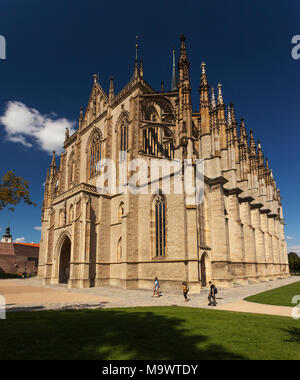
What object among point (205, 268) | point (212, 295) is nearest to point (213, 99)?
point (205, 268)

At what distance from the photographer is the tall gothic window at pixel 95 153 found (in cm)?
3340

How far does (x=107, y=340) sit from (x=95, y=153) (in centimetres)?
3001

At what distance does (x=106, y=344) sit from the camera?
5898mm

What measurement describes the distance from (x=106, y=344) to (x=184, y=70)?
26.1m

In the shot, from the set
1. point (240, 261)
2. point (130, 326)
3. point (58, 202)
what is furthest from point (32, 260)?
point (130, 326)

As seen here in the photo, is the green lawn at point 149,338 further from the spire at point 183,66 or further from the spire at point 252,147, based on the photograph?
the spire at point 252,147

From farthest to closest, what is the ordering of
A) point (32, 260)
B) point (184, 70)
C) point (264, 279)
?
point (32, 260) → point (264, 279) → point (184, 70)

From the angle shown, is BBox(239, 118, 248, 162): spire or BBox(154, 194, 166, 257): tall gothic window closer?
BBox(154, 194, 166, 257): tall gothic window

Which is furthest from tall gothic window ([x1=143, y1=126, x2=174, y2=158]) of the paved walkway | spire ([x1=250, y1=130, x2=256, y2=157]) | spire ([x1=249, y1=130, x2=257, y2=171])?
spire ([x1=250, y1=130, x2=256, y2=157])

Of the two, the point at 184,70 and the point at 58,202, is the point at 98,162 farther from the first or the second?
the point at 184,70

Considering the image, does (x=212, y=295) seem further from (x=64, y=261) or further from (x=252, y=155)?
(x=252, y=155)

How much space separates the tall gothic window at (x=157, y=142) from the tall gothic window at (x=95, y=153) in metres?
7.54

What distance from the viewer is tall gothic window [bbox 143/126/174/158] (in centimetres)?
2908

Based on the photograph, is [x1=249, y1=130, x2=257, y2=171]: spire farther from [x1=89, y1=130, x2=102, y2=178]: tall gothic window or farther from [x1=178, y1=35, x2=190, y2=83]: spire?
[x1=89, y1=130, x2=102, y2=178]: tall gothic window
